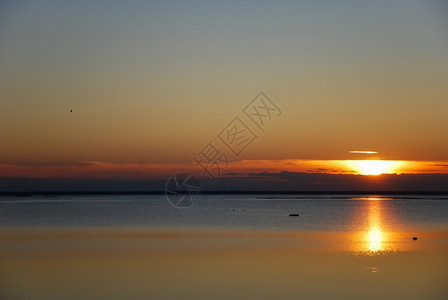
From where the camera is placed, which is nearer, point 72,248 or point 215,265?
point 215,265

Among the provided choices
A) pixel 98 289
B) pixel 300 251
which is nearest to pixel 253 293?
pixel 98 289

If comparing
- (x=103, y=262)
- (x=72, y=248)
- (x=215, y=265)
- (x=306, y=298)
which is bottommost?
(x=72, y=248)

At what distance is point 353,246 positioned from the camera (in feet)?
116

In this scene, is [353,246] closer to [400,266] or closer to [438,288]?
[400,266]

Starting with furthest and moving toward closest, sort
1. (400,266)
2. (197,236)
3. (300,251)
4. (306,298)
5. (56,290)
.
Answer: (197,236), (300,251), (400,266), (56,290), (306,298)

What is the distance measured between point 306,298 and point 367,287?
3134 mm

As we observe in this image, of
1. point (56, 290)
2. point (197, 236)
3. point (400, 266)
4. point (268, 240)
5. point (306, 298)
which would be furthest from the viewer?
point (197, 236)

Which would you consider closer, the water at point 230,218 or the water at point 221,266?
the water at point 221,266

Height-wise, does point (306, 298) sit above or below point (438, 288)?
below

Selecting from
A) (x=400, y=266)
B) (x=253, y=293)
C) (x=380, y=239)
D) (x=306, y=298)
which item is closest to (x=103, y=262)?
(x=253, y=293)

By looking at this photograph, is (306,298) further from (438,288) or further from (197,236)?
(197,236)

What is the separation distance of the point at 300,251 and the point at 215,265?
7.13 meters

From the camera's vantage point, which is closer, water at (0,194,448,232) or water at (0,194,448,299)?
water at (0,194,448,299)

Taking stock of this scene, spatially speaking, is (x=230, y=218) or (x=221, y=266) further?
(x=230, y=218)
